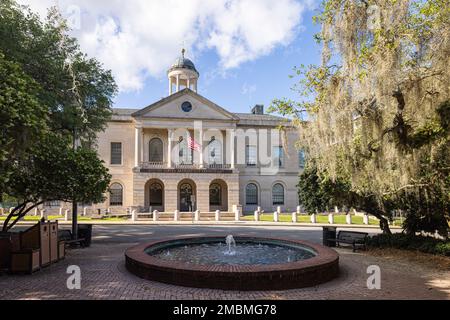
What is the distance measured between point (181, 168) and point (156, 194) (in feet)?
17.5

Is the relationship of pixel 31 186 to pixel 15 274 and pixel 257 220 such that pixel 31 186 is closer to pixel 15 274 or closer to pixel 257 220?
pixel 15 274

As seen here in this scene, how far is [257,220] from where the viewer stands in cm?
3378

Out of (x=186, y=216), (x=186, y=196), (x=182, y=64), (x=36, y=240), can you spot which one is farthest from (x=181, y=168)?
(x=36, y=240)

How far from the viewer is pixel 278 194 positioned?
45.0m

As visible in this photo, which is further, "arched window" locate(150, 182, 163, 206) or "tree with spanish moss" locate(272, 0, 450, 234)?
"arched window" locate(150, 182, 163, 206)

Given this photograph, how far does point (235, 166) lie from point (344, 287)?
114ft

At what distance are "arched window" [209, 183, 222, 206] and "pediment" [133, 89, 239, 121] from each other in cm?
890

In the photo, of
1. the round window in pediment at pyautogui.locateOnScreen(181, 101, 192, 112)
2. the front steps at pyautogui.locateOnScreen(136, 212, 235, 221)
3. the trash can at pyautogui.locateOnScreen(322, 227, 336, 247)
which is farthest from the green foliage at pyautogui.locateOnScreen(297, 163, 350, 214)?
the round window in pediment at pyautogui.locateOnScreen(181, 101, 192, 112)

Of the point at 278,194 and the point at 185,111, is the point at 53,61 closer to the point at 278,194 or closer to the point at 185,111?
the point at 185,111

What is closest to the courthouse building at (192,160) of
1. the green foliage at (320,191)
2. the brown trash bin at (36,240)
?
the green foliage at (320,191)

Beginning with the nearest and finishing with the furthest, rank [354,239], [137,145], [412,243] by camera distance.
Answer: [412,243] → [354,239] → [137,145]

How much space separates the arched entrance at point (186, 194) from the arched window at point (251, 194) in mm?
7098

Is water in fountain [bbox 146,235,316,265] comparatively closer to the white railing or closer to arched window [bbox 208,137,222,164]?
the white railing

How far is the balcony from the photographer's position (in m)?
39.0
